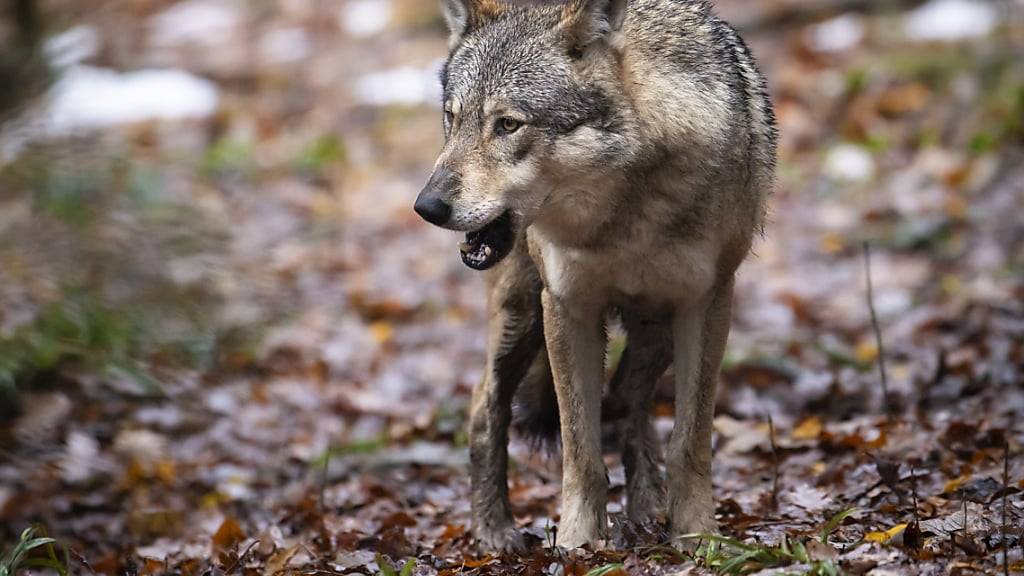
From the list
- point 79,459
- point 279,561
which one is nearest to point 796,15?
point 79,459

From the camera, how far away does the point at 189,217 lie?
376 inches

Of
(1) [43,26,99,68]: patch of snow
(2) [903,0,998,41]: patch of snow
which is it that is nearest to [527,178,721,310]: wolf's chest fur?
(1) [43,26,99,68]: patch of snow

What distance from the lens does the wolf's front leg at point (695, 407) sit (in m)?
5.05

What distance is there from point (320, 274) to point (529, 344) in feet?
20.0

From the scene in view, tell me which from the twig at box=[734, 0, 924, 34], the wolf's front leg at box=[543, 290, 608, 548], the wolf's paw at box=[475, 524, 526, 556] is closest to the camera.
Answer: the wolf's front leg at box=[543, 290, 608, 548]

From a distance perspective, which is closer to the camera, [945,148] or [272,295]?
[272,295]

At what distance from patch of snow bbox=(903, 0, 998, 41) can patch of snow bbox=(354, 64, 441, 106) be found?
5997 millimetres

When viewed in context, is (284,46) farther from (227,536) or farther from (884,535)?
(884,535)

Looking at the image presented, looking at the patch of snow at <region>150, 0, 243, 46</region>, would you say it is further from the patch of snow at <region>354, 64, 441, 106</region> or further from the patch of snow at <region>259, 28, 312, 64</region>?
the patch of snow at <region>354, 64, 441, 106</region>

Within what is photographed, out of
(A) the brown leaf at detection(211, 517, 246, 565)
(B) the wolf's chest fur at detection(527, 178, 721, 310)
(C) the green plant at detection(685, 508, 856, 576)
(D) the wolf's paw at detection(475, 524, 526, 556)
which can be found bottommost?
(A) the brown leaf at detection(211, 517, 246, 565)

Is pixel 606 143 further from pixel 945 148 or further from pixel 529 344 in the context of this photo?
pixel 945 148

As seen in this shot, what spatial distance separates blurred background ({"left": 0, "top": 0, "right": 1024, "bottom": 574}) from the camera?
609 cm

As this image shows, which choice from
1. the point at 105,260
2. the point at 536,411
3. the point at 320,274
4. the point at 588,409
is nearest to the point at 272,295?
the point at 320,274

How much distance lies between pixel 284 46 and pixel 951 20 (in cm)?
978
